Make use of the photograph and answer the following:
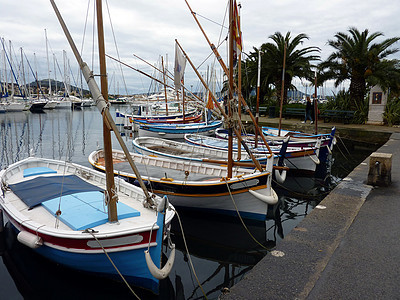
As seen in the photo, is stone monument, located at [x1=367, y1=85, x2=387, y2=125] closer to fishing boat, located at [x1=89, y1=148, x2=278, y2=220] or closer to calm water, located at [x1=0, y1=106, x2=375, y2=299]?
calm water, located at [x1=0, y1=106, x2=375, y2=299]

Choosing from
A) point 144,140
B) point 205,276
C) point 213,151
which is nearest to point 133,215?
point 205,276

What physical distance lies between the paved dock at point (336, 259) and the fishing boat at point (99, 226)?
170cm

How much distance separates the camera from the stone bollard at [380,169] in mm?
8836

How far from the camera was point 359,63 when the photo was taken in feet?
76.9

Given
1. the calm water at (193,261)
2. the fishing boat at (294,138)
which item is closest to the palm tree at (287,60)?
the fishing boat at (294,138)

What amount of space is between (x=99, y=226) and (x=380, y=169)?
8.21m

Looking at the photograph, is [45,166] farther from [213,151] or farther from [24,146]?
[24,146]

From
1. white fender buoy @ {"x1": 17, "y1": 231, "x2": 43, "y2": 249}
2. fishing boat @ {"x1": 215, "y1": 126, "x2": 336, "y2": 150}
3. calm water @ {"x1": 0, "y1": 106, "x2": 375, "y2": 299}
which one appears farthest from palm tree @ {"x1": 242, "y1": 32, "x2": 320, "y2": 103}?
white fender buoy @ {"x1": 17, "y1": 231, "x2": 43, "y2": 249}

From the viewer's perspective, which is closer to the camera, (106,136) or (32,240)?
(106,136)

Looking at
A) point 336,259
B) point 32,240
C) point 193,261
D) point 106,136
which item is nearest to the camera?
point 336,259

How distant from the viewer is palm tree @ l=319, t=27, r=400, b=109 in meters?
22.5

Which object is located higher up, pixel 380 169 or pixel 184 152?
pixel 380 169

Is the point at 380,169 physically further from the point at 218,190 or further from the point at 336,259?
the point at 336,259

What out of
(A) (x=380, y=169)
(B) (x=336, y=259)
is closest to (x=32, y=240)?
(B) (x=336, y=259)
